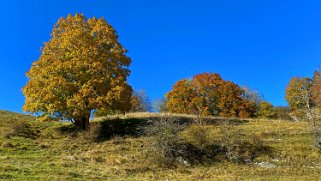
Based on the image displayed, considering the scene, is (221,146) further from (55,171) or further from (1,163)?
(1,163)

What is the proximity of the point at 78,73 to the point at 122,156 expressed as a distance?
10.3m

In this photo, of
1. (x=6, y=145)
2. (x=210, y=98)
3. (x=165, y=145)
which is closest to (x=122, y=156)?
(x=165, y=145)

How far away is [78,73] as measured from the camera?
3116 cm

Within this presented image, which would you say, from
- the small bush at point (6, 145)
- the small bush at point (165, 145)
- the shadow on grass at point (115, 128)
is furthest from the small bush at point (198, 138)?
the small bush at point (6, 145)

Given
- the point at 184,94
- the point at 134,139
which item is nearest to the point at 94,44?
the point at 134,139

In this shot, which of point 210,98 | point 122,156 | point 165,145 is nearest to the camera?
point 122,156

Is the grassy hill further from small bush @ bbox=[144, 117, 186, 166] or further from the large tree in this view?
the large tree

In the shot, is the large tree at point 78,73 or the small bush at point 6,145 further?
the large tree at point 78,73

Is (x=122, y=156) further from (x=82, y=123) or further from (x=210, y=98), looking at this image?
(x=210, y=98)

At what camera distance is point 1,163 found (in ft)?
66.8

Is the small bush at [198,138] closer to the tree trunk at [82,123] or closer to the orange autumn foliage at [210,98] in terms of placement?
the tree trunk at [82,123]

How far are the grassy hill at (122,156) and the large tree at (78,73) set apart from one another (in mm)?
2703

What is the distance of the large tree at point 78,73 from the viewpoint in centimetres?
2997

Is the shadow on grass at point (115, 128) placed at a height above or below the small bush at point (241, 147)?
above
